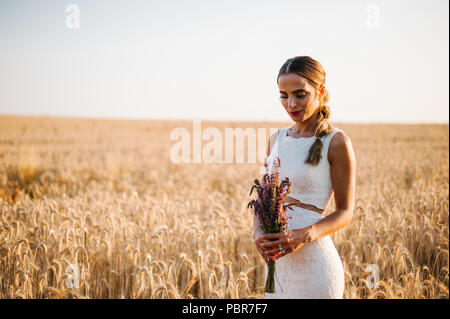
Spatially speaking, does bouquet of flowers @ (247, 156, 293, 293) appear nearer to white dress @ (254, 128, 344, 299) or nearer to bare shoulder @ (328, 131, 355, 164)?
white dress @ (254, 128, 344, 299)

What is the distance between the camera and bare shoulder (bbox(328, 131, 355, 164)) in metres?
1.57

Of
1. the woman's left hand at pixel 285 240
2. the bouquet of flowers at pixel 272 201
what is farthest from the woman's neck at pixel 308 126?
the woman's left hand at pixel 285 240

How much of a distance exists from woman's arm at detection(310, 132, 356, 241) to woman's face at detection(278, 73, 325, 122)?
0.21 m

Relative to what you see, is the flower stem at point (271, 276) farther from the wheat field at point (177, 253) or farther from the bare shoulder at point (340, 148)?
the wheat field at point (177, 253)

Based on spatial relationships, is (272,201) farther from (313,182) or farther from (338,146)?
(338,146)

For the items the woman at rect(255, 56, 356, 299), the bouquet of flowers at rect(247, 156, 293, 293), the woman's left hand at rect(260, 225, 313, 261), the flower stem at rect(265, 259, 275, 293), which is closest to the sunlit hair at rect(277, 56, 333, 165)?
the woman at rect(255, 56, 356, 299)

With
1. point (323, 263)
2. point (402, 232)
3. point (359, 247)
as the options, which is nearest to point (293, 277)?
point (323, 263)

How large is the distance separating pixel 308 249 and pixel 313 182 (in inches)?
14.5

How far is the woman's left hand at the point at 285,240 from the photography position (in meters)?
1.43

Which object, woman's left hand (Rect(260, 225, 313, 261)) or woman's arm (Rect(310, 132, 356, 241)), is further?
woman's arm (Rect(310, 132, 356, 241))

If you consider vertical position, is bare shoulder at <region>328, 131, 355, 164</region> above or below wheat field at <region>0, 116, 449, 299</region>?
above

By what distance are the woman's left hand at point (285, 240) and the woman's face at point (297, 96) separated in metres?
0.61

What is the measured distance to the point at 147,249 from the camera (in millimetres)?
3631
